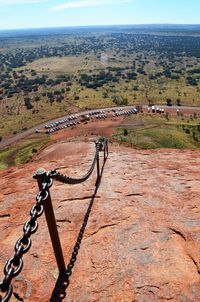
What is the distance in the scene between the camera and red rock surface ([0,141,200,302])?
625 centimetres

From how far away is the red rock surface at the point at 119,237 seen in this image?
20.5 ft

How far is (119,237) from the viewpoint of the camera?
7770 mm

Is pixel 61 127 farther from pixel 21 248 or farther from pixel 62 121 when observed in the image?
pixel 21 248

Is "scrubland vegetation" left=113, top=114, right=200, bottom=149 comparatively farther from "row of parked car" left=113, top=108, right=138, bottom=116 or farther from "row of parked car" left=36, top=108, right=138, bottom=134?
"row of parked car" left=36, top=108, right=138, bottom=134

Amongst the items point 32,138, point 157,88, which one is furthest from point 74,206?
point 157,88

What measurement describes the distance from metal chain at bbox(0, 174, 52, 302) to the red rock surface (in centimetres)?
245

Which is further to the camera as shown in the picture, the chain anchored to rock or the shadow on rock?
the shadow on rock

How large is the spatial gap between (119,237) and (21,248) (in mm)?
4087

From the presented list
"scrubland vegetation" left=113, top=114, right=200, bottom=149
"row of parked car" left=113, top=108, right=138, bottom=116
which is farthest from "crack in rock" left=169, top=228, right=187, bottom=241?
"row of parked car" left=113, top=108, right=138, bottom=116

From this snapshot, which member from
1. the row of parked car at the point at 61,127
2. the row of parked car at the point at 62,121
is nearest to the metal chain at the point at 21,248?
the row of parked car at the point at 61,127

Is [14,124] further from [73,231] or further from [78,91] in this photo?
[73,231]

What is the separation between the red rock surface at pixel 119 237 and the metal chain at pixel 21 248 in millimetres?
2446

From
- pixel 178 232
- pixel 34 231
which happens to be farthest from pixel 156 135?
pixel 34 231

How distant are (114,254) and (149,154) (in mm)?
9409
